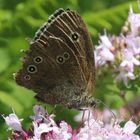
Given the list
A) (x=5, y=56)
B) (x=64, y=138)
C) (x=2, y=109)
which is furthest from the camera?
(x=5, y=56)

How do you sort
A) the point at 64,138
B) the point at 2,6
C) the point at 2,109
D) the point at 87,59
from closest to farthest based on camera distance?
the point at 64,138
the point at 87,59
the point at 2,109
the point at 2,6

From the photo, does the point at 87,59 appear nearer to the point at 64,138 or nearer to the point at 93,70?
the point at 93,70

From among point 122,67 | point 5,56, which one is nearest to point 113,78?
point 122,67

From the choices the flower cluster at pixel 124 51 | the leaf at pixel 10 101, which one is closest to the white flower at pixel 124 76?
the flower cluster at pixel 124 51

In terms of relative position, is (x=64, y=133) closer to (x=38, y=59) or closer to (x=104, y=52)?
(x=38, y=59)

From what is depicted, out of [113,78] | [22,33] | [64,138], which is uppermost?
[22,33]

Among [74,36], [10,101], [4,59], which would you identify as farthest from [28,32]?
[74,36]

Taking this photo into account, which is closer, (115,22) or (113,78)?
(113,78)
